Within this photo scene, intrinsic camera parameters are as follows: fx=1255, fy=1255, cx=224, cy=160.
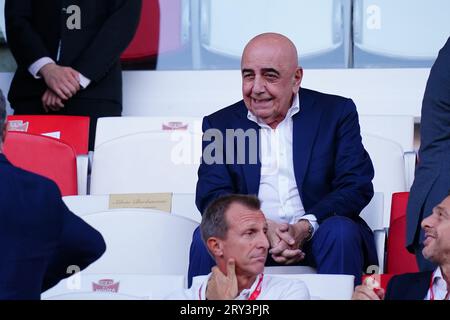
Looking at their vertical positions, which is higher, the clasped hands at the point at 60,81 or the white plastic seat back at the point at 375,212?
the clasped hands at the point at 60,81

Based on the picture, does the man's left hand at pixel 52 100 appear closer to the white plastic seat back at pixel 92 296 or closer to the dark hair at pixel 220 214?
the dark hair at pixel 220 214

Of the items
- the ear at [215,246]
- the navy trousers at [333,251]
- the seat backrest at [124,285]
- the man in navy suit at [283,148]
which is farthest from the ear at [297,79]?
the seat backrest at [124,285]

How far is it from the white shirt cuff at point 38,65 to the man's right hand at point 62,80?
40 millimetres

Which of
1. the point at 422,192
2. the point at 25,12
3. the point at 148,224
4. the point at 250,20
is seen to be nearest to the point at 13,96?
the point at 25,12

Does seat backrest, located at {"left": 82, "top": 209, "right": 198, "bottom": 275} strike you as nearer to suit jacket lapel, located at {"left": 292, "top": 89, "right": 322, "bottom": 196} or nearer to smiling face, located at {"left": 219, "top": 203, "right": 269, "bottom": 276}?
suit jacket lapel, located at {"left": 292, "top": 89, "right": 322, "bottom": 196}

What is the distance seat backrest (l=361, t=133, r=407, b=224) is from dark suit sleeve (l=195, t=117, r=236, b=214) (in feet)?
2.42

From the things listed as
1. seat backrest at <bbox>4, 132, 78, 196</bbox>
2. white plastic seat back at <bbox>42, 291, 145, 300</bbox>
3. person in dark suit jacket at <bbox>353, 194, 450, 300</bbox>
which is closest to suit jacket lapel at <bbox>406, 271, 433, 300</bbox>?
person in dark suit jacket at <bbox>353, 194, 450, 300</bbox>

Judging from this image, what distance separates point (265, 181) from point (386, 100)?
1504 mm

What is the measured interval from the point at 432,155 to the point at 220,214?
0.69 m

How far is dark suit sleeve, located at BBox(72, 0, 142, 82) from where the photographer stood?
216 inches

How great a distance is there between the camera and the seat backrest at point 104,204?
4574mm

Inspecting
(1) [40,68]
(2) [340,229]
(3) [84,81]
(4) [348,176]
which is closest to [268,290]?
(2) [340,229]

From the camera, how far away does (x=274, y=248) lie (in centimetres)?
413
